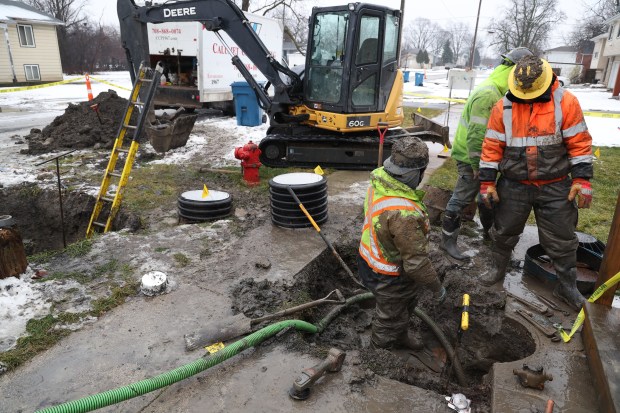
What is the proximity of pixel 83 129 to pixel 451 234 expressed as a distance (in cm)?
867

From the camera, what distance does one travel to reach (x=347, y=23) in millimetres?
7410

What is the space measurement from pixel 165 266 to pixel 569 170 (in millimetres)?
3926

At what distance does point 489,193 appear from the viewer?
3.90 metres

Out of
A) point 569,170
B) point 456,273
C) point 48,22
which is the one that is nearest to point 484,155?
point 569,170

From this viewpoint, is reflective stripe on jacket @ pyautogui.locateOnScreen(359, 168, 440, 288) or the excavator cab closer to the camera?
reflective stripe on jacket @ pyautogui.locateOnScreen(359, 168, 440, 288)

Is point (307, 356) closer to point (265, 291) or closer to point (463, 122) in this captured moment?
point (265, 291)

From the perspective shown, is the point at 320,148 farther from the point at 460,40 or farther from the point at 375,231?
the point at 460,40

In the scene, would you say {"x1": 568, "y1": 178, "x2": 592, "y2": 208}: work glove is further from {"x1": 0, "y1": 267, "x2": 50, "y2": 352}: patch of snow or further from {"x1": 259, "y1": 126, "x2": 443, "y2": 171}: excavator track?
{"x1": 259, "y1": 126, "x2": 443, "y2": 171}: excavator track

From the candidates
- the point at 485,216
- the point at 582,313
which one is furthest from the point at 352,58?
the point at 582,313

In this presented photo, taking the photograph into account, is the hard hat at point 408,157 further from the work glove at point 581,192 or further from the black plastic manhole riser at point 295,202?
the black plastic manhole riser at point 295,202

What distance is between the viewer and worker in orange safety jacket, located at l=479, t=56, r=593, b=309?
3.47 metres

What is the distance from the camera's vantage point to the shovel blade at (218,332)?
3367mm

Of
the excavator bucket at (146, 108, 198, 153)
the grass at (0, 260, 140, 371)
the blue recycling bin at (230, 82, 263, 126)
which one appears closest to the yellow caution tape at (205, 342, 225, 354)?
the grass at (0, 260, 140, 371)

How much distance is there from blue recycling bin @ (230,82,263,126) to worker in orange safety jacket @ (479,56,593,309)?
880cm
